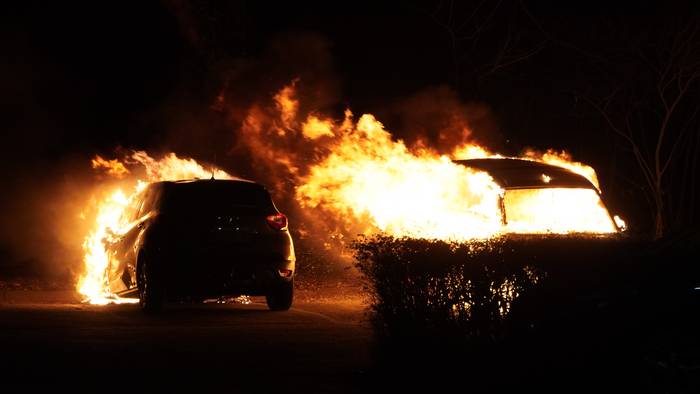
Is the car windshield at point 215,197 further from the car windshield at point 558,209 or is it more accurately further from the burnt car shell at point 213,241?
the car windshield at point 558,209

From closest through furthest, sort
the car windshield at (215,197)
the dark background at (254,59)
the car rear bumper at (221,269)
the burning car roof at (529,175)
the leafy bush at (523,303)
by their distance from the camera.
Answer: the leafy bush at (523,303), the car rear bumper at (221,269), the car windshield at (215,197), the burning car roof at (529,175), the dark background at (254,59)

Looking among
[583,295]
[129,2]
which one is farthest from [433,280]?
[129,2]

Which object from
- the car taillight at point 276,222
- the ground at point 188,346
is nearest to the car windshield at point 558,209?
the ground at point 188,346

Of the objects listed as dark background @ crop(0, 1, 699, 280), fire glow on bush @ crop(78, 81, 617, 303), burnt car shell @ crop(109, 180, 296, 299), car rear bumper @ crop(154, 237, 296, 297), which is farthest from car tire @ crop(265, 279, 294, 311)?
dark background @ crop(0, 1, 699, 280)

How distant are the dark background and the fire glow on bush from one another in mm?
5731

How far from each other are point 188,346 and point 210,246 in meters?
3.32

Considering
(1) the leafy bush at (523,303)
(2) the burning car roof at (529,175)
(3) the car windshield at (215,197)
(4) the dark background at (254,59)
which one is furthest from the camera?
(4) the dark background at (254,59)

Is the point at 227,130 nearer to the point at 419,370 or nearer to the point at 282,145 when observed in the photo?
the point at 282,145

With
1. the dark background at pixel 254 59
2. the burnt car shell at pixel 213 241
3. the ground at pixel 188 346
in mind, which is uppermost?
the dark background at pixel 254 59

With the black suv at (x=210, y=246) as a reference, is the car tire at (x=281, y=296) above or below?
below

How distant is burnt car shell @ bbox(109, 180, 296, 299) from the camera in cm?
1520

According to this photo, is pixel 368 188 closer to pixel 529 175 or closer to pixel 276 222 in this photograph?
pixel 276 222

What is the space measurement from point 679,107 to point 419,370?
29.3m

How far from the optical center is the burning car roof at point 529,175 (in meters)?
16.0
